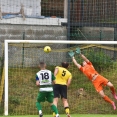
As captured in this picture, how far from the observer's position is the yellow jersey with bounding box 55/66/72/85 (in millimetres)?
14797

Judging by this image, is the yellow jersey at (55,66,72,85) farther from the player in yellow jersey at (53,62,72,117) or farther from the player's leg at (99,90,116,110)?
the player's leg at (99,90,116,110)

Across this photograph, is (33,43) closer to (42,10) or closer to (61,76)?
(61,76)

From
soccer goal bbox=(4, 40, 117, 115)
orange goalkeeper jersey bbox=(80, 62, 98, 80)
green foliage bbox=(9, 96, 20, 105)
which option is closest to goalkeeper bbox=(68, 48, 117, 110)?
orange goalkeeper jersey bbox=(80, 62, 98, 80)

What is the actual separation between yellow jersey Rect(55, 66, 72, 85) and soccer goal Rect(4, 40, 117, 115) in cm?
214

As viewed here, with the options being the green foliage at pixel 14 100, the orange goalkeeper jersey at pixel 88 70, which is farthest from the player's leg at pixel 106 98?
the green foliage at pixel 14 100

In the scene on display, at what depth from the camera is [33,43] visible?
17.2 metres

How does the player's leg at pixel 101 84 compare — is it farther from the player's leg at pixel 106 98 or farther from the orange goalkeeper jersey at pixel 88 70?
the orange goalkeeper jersey at pixel 88 70

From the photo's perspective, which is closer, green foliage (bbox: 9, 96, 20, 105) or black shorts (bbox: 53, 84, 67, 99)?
black shorts (bbox: 53, 84, 67, 99)

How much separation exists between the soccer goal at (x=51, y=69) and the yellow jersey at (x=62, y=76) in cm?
214

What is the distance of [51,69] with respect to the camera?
17250mm

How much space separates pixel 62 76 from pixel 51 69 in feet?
8.04

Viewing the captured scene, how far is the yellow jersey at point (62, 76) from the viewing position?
14797mm

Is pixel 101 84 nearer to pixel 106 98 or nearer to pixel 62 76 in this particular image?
pixel 106 98

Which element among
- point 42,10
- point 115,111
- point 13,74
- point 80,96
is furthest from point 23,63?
point 42,10
